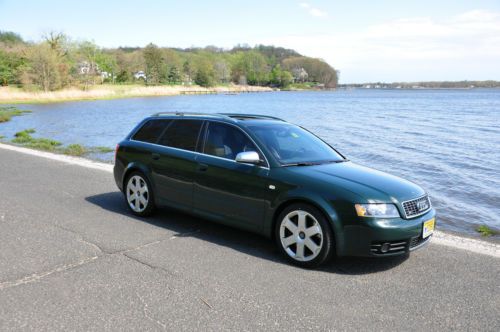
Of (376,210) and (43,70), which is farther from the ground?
(43,70)

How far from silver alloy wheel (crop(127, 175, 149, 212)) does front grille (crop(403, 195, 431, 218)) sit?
144 inches

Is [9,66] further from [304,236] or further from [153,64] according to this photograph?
[304,236]

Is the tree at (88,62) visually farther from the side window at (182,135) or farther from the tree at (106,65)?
the side window at (182,135)

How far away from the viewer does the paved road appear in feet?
12.1

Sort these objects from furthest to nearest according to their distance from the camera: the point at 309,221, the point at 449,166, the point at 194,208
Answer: the point at 449,166 < the point at 194,208 < the point at 309,221

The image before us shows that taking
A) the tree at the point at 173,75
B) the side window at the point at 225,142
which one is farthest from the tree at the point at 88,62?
the side window at the point at 225,142

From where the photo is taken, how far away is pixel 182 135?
6395 mm

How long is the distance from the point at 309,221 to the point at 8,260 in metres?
3.27

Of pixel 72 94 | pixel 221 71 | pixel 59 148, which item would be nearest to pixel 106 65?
pixel 72 94

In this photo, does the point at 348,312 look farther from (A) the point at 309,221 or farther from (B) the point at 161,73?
(B) the point at 161,73

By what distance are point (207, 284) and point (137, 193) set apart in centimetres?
286

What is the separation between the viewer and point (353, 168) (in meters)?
5.54

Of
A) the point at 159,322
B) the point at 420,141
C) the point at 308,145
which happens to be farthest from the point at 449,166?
the point at 159,322

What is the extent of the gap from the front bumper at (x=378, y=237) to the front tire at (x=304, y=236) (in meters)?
0.17
